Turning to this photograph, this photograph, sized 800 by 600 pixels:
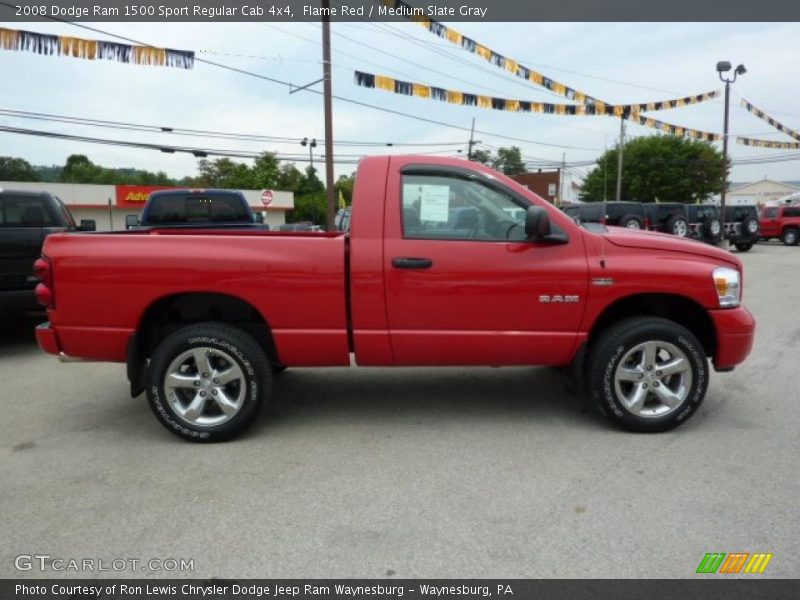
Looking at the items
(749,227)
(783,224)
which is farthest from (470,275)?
(783,224)

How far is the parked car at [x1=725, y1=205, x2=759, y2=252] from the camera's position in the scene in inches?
914

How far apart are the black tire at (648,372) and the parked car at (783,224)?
28.5m

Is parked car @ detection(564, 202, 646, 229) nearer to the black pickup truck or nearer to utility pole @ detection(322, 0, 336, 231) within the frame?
utility pole @ detection(322, 0, 336, 231)

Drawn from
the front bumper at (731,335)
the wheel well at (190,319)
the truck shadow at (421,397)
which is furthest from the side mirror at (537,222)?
the wheel well at (190,319)

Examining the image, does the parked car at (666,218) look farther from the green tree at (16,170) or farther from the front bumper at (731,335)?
the green tree at (16,170)

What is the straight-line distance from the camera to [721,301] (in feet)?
12.8

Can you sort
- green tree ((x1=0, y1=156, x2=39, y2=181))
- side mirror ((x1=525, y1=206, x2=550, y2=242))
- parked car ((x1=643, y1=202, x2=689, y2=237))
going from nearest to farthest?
side mirror ((x1=525, y1=206, x2=550, y2=242)) → parked car ((x1=643, y1=202, x2=689, y2=237)) → green tree ((x1=0, y1=156, x2=39, y2=181))

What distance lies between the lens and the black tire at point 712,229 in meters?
22.3

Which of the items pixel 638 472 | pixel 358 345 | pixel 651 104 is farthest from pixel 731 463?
pixel 651 104

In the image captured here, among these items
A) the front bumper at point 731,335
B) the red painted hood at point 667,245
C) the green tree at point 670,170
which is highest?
the green tree at point 670,170

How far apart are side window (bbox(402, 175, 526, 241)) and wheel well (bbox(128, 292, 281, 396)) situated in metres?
1.27

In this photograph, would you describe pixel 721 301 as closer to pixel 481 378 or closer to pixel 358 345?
pixel 481 378

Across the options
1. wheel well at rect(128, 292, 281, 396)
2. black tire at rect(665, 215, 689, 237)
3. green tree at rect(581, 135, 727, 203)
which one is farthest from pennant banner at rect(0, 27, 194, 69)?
green tree at rect(581, 135, 727, 203)

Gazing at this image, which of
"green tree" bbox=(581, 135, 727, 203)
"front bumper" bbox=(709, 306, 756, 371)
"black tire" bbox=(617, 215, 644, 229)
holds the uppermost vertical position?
"green tree" bbox=(581, 135, 727, 203)
